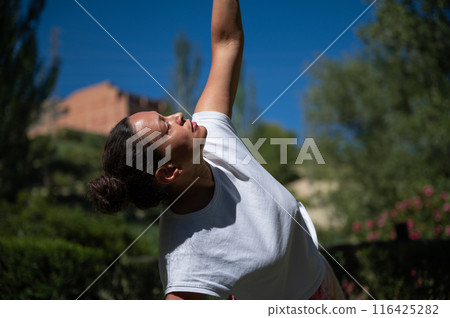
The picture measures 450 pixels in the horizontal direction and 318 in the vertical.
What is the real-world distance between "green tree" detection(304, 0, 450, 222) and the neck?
18.1ft

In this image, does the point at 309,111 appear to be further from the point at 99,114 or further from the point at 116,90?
the point at 99,114

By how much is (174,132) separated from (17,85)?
325 inches

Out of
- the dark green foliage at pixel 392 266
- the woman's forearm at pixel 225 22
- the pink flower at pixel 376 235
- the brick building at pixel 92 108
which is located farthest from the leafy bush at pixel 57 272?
the brick building at pixel 92 108

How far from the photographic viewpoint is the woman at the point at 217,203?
1.34 m

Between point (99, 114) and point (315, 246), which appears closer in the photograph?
point (315, 246)

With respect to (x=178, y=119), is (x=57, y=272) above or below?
below

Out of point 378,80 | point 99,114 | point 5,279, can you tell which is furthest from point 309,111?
point 99,114

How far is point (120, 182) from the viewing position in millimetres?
1497

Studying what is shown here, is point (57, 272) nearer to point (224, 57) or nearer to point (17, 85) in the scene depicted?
point (224, 57)

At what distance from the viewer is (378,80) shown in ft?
33.2

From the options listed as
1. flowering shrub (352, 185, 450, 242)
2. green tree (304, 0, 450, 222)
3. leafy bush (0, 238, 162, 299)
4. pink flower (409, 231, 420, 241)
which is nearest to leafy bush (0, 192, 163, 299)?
leafy bush (0, 238, 162, 299)

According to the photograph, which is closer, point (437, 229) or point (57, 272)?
point (57, 272)

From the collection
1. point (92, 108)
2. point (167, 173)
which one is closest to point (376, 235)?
point (167, 173)
